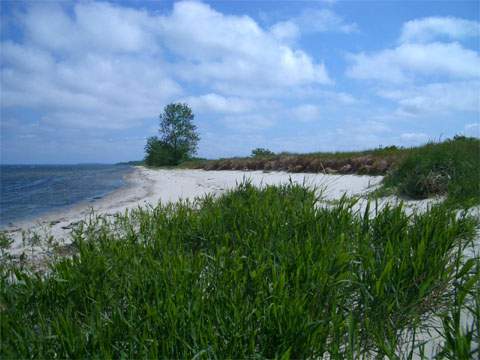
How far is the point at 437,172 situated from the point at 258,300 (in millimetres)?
4923

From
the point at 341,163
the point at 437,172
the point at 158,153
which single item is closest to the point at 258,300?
the point at 437,172

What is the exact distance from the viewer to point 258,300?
5.79 ft

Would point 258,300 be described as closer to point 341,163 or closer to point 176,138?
point 341,163

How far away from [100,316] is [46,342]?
10.1 inches

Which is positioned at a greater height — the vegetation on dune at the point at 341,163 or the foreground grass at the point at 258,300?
the vegetation on dune at the point at 341,163

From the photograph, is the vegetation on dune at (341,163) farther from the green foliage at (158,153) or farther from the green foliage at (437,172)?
the green foliage at (158,153)

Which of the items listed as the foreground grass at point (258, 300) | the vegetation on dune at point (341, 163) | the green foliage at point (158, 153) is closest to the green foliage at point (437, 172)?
the vegetation on dune at point (341, 163)

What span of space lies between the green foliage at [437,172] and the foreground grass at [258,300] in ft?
8.76

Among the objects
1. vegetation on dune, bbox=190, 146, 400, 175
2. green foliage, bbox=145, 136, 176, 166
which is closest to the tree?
green foliage, bbox=145, 136, 176, 166

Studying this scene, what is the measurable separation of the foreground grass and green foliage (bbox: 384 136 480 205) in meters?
2.67

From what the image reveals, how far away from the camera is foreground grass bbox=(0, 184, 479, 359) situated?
5.10ft

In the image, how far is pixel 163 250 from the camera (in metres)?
2.73

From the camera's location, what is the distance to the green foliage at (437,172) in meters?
5.07

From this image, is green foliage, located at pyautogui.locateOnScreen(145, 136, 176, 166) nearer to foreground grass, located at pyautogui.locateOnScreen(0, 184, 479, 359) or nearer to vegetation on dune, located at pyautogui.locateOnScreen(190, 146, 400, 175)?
vegetation on dune, located at pyautogui.locateOnScreen(190, 146, 400, 175)
